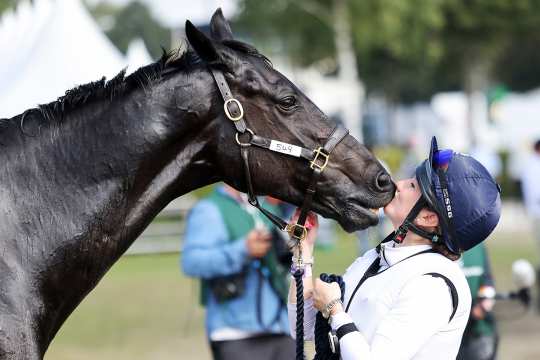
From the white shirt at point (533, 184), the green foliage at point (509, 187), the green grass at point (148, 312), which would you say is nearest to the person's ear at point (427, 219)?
the green grass at point (148, 312)

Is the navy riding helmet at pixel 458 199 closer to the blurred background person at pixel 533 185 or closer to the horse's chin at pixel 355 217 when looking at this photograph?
the horse's chin at pixel 355 217

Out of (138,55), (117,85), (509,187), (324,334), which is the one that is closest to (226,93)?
(117,85)

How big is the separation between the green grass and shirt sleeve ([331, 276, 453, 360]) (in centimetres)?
613

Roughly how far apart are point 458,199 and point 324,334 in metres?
0.76

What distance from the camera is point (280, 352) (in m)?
5.61

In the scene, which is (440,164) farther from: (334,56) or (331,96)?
(331,96)

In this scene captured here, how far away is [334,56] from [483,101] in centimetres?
776

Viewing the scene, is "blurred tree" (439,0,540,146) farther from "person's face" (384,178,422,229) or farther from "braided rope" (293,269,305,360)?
"braided rope" (293,269,305,360)

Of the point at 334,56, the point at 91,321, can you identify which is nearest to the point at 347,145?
the point at 91,321

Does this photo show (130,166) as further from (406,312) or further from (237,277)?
(237,277)

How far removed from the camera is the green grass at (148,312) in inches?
→ 380

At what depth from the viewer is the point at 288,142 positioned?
10.8 feet

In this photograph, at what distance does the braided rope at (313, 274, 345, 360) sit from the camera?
345 centimetres

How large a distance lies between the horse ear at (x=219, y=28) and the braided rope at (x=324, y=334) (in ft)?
3.34
